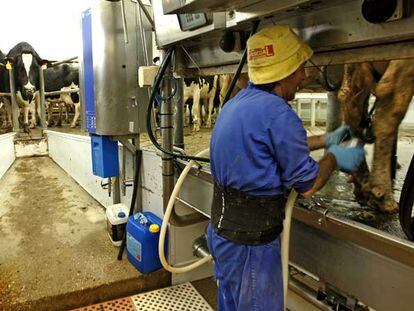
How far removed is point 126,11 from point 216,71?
0.78 metres

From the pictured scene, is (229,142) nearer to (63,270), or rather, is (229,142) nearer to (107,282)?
(107,282)

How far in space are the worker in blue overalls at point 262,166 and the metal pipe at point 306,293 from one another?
34 centimetres

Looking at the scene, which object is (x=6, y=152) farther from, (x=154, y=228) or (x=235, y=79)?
(x=235, y=79)

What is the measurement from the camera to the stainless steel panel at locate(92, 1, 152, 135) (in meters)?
2.03

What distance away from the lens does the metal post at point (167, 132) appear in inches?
68.4

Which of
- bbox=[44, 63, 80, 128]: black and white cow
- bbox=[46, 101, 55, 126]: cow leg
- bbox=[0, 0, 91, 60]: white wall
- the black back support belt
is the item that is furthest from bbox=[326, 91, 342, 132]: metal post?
bbox=[0, 0, 91, 60]: white wall

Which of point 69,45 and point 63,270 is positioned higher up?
point 69,45

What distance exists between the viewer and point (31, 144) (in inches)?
199

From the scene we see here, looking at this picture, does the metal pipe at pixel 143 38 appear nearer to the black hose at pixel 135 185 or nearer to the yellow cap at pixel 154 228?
the black hose at pixel 135 185

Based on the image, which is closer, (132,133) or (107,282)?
(107,282)

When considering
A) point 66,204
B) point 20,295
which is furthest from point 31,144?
point 20,295

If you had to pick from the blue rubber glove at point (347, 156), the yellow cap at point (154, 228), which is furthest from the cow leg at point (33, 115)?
the blue rubber glove at point (347, 156)

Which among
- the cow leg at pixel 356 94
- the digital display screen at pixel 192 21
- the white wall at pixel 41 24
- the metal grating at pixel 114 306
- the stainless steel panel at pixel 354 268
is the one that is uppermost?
the white wall at pixel 41 24

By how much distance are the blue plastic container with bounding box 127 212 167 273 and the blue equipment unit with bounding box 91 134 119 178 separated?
1.42 ft
